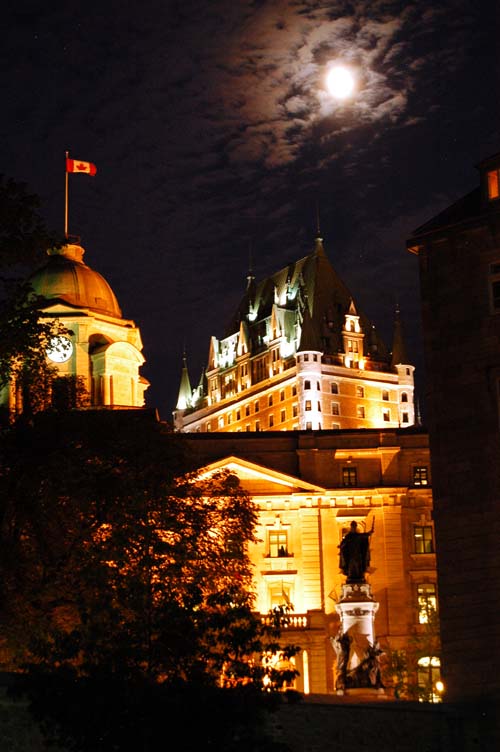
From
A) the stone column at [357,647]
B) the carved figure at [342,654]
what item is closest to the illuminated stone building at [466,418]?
the stone column at [357,647]

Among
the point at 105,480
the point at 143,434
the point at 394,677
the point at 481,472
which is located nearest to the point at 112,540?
the point at 105,480

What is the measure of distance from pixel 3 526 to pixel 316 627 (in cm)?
4718

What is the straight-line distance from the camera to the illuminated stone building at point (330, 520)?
10444cm

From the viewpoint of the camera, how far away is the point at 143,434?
61.8 meters

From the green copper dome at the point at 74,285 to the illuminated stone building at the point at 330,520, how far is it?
55.8ft

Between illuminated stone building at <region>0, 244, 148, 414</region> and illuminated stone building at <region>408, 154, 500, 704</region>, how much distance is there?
198ft

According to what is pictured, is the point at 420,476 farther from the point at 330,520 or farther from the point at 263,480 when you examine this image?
the point at 263,480

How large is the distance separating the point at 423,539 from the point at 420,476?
4175mm

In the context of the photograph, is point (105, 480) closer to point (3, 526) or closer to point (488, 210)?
point (3, 526)

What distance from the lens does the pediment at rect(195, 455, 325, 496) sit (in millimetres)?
107250

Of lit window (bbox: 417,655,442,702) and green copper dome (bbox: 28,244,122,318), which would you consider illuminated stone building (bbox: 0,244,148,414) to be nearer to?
green copper dome (bbox: 28,244,122,318)

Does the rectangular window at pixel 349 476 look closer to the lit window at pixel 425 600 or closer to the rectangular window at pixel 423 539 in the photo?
the rectangular window at pixel 423 539

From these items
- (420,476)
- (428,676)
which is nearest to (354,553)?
(428,676)

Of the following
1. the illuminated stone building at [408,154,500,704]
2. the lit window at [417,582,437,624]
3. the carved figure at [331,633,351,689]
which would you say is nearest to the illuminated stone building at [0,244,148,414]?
the lit window at [417,582,437,624]
